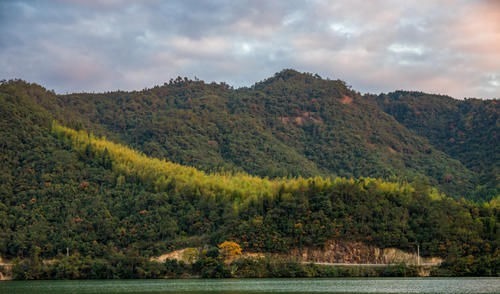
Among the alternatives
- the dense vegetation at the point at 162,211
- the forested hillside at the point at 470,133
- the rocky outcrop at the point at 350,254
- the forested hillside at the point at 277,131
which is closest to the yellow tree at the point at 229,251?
the dense vegetation at the point at 162,211

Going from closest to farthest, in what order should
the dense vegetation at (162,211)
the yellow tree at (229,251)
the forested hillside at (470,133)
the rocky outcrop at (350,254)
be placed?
the yellow tree at (229,251), the dense vegetation at (162,211), the rocky outcrop at (350,254), the forested hillside at (470,133)

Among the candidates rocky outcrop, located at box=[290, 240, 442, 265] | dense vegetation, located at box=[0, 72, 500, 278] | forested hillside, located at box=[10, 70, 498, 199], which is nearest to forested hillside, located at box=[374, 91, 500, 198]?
forested hillside, located at box=[10, 70, 498, 199]

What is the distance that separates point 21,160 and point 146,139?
125 feet

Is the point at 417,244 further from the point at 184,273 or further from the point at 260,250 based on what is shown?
the point at 184,273

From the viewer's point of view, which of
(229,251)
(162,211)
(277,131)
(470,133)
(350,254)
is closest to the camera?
(229,251)

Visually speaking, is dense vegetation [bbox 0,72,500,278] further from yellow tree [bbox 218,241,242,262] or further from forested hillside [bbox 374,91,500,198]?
forested hillside [bbox 374,91,500,198]

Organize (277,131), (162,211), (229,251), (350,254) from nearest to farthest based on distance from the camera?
(229,251) < (350,254) < (162,211) < (277,131)

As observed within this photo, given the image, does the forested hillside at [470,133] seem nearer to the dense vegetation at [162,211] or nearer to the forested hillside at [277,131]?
the forested hillside at [277,131]

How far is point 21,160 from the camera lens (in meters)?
117

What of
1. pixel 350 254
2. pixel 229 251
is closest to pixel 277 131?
pixel 350 254

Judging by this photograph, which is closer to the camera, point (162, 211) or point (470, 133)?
point (162, 211)

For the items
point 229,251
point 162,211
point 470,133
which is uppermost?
point 470,133

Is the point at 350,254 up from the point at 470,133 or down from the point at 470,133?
down

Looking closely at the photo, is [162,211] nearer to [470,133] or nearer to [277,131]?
[277,131]
